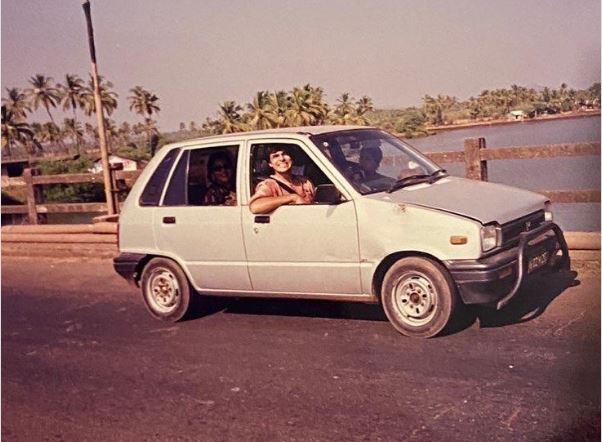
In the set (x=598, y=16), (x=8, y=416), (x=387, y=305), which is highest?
(x=598, y=16)

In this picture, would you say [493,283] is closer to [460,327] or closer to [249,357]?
[460,327]

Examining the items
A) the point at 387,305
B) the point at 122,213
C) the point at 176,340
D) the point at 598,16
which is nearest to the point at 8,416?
the point at 176,340

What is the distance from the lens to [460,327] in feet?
15.2

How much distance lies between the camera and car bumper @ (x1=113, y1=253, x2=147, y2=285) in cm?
587

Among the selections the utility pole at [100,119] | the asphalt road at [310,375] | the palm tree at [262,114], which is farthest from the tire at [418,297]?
the utility pole at [100,119]

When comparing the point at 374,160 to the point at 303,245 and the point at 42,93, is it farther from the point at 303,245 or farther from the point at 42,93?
the point at 42,93

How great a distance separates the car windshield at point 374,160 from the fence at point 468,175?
0.40 ft

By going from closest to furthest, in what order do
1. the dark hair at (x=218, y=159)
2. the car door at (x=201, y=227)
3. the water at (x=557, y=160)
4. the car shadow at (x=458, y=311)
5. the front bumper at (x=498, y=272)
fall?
the water at (x=557, y=160), the front bumper at (x=498, y=272), the car shadow at (x=458, y=311), the car door at (x=201, y=227), the dark hair at (x=218, y=159)

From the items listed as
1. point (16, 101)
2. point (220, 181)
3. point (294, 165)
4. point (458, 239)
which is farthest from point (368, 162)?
point (16, 101)

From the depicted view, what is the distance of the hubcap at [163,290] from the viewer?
227 inches

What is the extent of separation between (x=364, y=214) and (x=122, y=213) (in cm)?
240

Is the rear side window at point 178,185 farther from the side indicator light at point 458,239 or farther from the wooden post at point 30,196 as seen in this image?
the wooden post at point 30,196

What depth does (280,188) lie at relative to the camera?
200 inches

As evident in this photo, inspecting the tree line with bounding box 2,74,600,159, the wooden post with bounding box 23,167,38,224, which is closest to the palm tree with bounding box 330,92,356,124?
the tree line with bounding box 2,74,600,159
